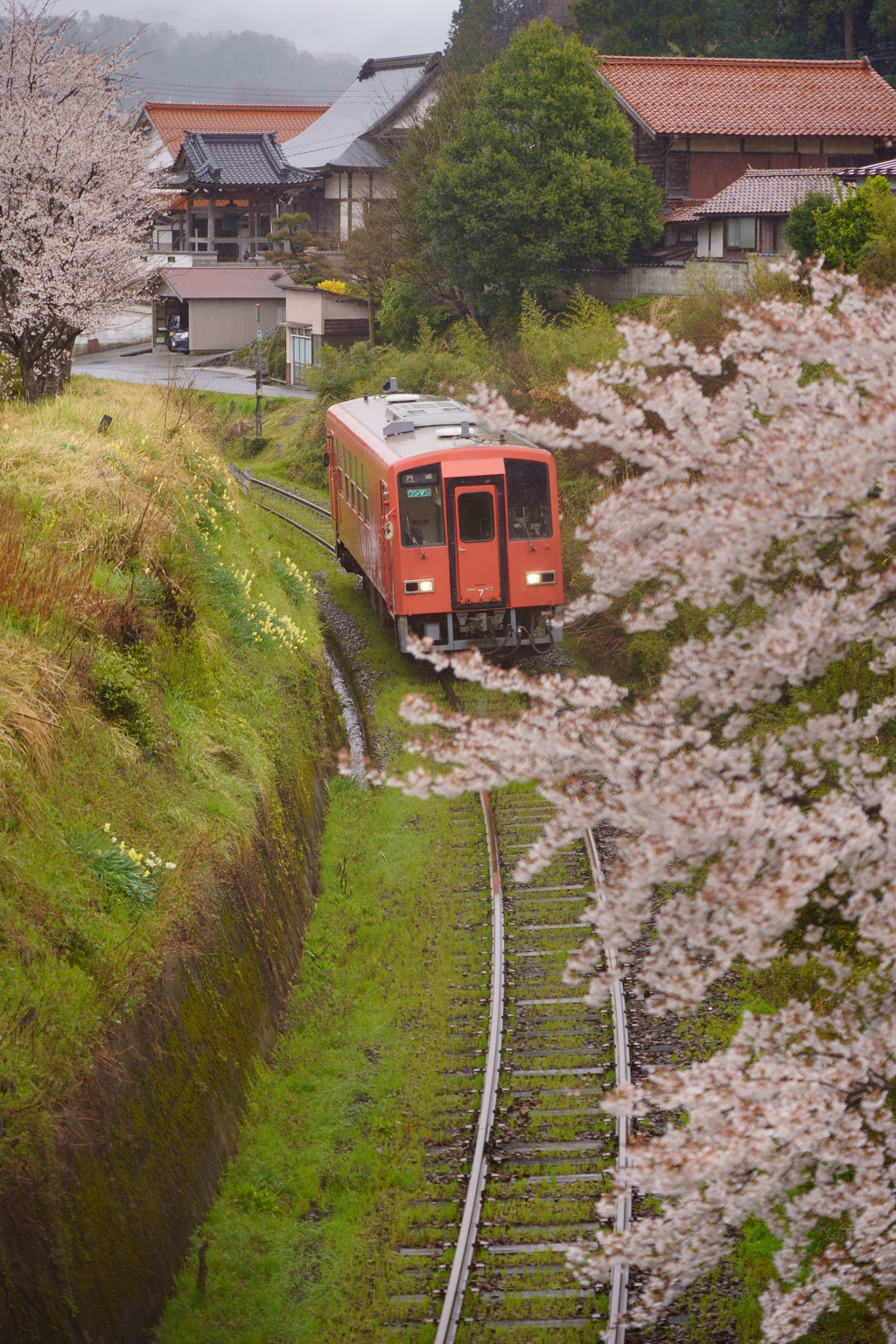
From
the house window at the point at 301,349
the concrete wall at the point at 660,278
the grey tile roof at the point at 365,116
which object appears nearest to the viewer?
the concrete wall at the point at 660,278

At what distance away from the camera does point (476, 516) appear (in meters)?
16.3

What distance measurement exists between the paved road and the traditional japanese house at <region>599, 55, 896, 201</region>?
13.9 meters

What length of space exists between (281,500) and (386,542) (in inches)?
570

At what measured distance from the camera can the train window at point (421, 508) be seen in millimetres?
16094

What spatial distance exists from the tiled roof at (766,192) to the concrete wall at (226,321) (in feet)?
82.0

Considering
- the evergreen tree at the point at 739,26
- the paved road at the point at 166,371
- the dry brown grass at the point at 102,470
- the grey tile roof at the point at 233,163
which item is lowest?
the dry brown grass at the point at 102,470

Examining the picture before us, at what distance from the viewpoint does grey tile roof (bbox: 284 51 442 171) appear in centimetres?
4822

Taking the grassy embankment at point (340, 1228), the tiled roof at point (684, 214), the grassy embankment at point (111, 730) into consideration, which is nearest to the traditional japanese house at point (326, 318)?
the tiled roof at point (684, 214)

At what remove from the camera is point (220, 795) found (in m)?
10.5

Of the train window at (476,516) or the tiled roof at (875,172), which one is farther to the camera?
the tiled roof at (875,172)

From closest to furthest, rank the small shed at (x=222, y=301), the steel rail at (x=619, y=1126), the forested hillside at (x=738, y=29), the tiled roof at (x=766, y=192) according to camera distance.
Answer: the steel rail at (x=619, y=1126) → the tiled roof at (x=766, y=192) → the forested hillside at (x=738, y=29) → the small shed at (x=222, y=301)

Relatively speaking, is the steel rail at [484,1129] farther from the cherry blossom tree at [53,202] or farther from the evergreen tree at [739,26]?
the evergreen tree at [739,26]

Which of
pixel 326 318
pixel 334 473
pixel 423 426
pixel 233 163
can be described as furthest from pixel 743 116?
pixel 233 163

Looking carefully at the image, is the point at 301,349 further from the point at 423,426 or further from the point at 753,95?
the point at 423,426
